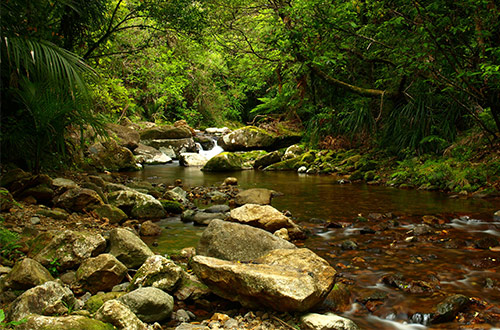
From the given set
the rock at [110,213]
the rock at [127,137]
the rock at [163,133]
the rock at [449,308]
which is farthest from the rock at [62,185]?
the rock at [163,133]

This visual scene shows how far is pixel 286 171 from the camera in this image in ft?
45.8

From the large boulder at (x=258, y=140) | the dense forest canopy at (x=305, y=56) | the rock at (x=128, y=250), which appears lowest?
the rock at (x=128, y=250)

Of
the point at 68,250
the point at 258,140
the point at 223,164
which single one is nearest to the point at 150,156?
the point at 223,164

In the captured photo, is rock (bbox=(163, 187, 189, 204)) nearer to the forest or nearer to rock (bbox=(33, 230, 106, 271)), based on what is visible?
the forest

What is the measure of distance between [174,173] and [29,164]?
7.03m

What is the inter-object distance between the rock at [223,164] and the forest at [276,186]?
2.2 inches

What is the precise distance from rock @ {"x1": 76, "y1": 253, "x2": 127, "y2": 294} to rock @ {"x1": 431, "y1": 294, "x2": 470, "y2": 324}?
270cm

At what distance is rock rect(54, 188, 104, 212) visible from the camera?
5418 millimetres

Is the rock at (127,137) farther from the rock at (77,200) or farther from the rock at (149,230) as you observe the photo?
the rock at (149,230)

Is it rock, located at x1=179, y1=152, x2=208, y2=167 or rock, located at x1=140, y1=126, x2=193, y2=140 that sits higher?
rock, located at x1=140, y1=126, x2=193, y2=140

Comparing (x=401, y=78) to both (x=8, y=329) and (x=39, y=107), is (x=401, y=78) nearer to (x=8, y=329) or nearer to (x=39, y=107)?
(x=39, y=107)

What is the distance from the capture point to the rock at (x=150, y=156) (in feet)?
52.1

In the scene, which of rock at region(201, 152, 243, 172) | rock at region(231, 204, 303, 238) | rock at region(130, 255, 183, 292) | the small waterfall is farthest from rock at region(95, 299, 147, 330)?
the small waterfall

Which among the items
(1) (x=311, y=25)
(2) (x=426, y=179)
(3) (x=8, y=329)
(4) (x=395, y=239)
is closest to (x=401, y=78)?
(2) (x=426, y=179)
